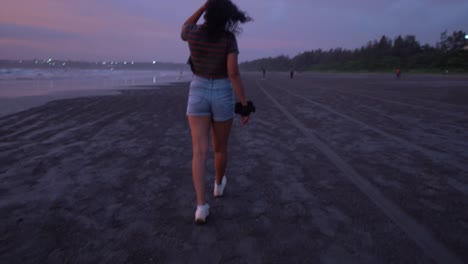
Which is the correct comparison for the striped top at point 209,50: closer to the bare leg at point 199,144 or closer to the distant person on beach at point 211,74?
the distant person on beach at point 211,74

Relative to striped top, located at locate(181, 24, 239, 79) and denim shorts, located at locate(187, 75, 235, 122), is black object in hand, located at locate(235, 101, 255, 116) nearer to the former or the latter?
denim shorts, located at locate(187, 75, 235, 122)

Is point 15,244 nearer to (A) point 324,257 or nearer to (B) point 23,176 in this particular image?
(B) point 23,176

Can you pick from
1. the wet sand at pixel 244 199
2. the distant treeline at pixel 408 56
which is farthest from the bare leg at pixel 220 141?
the distant treeline at pixel 408 56

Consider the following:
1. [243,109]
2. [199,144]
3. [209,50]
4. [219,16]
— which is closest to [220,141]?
[199,144]

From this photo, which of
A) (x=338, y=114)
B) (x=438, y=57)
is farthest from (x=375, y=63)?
(x=338, y=114)

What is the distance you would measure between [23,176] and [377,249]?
13.9 ft

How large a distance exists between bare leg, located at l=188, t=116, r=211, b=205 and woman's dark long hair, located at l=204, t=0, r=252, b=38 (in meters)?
0.77

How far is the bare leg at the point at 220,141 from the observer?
2969 mm

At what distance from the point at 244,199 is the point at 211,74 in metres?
1.46

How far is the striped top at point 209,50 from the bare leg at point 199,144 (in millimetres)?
416

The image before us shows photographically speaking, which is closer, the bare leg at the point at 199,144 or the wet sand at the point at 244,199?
the wet sand at the point at 244,199

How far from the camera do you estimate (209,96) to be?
109 inches

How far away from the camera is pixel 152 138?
638cm

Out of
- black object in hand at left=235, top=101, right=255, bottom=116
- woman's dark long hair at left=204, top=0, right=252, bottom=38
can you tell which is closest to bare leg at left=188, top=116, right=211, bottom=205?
black object in hand at left=235, top=101, right=255, bottom=116
